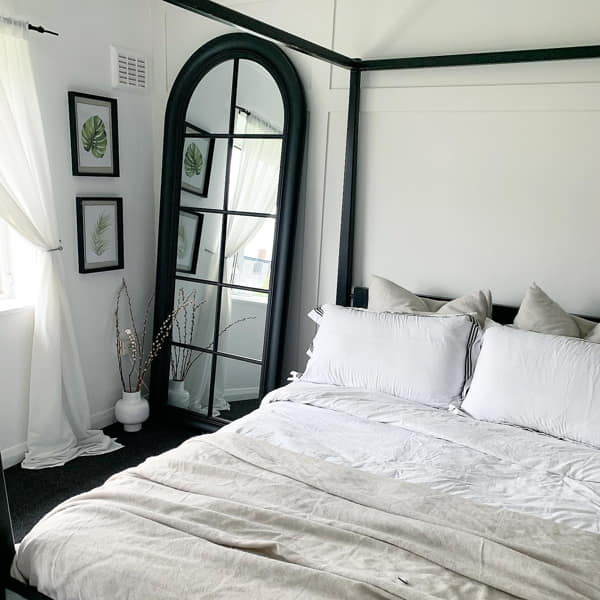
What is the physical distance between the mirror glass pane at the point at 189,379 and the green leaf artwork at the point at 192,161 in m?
1.06

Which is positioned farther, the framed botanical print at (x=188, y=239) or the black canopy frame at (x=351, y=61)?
the framed botanical print at (x=188, y=239)

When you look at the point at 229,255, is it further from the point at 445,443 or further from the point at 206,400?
the point at 445,443

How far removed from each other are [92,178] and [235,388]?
1.44 metres

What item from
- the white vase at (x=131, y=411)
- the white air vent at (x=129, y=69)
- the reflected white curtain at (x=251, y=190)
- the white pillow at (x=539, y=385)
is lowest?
the white vase at (x=131, y=411)

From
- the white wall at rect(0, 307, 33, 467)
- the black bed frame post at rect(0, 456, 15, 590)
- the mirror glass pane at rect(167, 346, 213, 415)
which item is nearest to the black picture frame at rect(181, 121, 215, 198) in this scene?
the mirror glass pane at rect(167, 346, 213, 415)

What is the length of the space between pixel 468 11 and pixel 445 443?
2.02 meters

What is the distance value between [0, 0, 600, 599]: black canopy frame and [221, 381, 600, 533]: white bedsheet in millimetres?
909

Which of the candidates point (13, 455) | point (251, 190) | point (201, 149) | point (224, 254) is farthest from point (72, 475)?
point (201, 149)

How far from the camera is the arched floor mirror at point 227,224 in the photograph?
360 centimetres

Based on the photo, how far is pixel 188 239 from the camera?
3.98 m

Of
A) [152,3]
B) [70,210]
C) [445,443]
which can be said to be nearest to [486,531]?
[445,443]

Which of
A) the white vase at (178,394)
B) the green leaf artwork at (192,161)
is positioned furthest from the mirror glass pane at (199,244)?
the white vase at (178,394)

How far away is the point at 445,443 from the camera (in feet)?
8.14

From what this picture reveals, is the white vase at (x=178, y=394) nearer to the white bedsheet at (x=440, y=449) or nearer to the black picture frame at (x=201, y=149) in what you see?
the black picture frame at (x=201, y=149)
